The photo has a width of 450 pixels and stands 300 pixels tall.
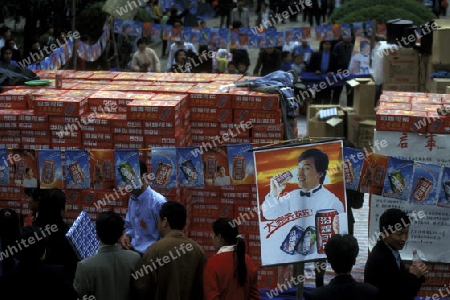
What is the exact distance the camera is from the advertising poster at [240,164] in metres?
9.13

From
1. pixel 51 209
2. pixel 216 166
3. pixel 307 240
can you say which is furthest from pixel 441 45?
pixel 51 209

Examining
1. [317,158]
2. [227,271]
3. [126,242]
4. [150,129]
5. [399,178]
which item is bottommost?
A: [126,242]

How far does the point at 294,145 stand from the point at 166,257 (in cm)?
166

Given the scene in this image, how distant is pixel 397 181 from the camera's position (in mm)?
8664

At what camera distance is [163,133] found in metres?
9.55

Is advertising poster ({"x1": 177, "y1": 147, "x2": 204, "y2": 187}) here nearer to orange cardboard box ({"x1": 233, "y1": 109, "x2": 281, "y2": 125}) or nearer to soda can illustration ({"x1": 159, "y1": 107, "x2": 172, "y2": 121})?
soda can illustration ({"x1": 159, "y1": 107, "x2": 172, "y2": 121})

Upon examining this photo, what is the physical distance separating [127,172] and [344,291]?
11.9 feet

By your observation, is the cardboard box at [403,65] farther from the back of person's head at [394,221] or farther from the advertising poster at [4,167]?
the back of person's head at [394,221]

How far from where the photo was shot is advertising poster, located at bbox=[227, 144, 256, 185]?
9.13 meters

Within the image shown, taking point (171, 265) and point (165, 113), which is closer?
point (171, 265)

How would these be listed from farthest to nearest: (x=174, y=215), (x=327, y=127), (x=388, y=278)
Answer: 1. (x=327, y=127)
2. (x=174, y=215)
3. (x=388, y=278)

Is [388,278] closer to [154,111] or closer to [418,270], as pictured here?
[418,270]

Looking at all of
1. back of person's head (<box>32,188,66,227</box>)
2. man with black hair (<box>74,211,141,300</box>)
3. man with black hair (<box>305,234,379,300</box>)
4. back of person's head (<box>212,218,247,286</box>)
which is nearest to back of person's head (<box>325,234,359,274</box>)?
man with black hair (<box>305,234,379,300</box>)

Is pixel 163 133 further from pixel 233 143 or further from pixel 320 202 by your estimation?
pixel 320 202
